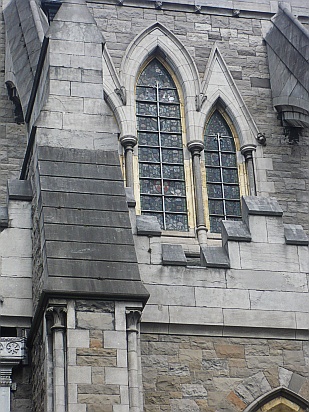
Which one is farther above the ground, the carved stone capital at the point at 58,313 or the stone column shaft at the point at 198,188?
the stone column shaft at the point at 198,188

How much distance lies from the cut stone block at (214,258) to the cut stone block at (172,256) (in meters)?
0.24

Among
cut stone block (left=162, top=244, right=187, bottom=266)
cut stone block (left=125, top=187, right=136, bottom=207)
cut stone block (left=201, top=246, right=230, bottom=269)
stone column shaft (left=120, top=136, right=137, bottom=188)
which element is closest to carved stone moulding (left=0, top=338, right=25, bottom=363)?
cut stone block (left=162, top=244, right=187, bottom=266)

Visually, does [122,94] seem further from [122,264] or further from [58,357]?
[58,357]

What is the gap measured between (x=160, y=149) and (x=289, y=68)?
2.37 m

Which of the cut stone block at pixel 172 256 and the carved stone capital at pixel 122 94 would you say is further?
the carved stone capital at pixel 122 94

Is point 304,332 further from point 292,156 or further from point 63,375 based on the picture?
point 292,156

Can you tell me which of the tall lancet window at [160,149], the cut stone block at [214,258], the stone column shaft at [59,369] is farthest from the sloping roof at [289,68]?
the stone column shaft at [59,369]

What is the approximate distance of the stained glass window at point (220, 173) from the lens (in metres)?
17.2

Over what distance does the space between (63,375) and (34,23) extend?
25.1ft

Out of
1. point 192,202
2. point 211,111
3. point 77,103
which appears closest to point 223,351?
point 77,103

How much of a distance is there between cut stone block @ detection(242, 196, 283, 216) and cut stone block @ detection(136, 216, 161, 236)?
3.49ft

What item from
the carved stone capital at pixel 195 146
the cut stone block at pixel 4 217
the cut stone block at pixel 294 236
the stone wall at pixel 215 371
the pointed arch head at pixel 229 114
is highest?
the pointed arch head at pixel 229 114

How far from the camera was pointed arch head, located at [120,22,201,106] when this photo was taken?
17859mm

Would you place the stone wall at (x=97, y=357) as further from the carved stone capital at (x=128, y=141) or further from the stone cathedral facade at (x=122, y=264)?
the carved stone capital at (x=128, y=141)
